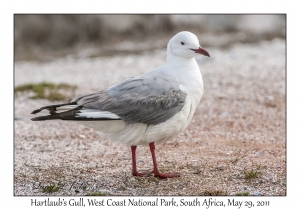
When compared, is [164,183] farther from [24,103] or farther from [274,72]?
[274,72]

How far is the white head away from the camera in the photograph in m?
6.52

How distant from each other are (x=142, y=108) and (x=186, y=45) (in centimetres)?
102

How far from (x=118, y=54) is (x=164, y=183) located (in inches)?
368

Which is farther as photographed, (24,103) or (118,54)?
(118,54)

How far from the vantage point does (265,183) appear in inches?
248

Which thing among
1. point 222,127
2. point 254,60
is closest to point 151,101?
point 222,127

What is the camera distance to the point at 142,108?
6.12 m

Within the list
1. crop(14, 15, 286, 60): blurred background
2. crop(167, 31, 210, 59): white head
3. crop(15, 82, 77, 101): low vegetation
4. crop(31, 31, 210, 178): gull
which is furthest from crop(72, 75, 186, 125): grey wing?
crop(14, 15, 286, 60): blurred background

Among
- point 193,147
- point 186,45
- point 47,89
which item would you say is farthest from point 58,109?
point 47,89

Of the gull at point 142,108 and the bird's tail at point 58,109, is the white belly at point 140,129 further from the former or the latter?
the bird's tail at point 58,109

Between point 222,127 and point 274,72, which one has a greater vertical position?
point 274,72

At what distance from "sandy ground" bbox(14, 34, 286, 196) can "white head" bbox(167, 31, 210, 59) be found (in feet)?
4.71

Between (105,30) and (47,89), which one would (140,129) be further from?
(105,30)

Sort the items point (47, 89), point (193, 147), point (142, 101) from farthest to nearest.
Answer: point (47, 89), point (193, 147), point (142, 101)
